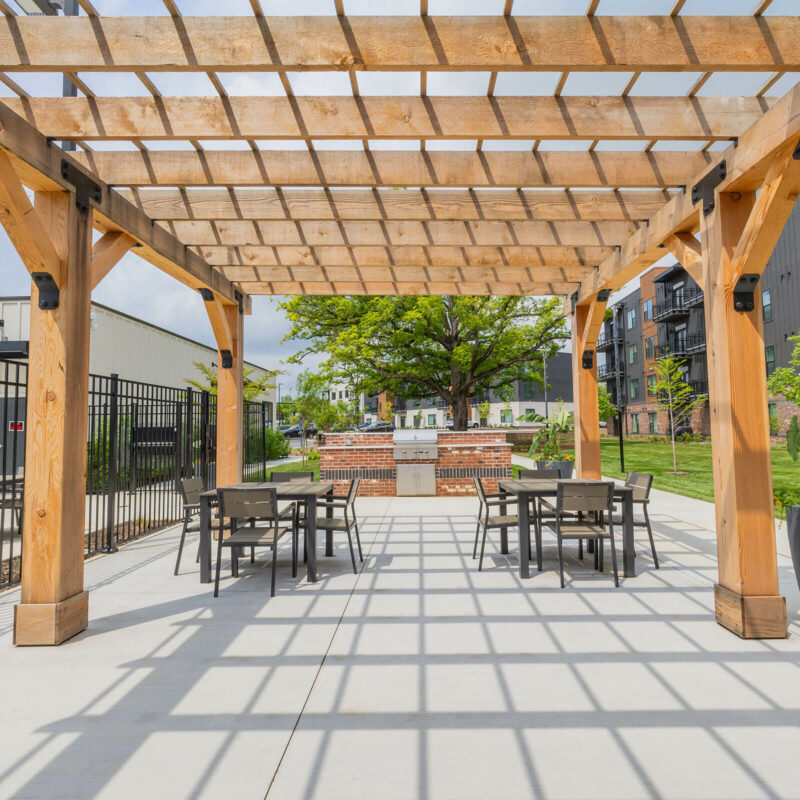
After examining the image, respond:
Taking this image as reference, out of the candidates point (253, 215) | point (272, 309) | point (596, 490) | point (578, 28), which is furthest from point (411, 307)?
point (578, 28)

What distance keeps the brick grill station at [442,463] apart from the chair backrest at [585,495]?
663 cm

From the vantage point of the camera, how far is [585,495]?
559cm

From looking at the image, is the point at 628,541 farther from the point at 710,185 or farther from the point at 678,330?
the point at 678,330

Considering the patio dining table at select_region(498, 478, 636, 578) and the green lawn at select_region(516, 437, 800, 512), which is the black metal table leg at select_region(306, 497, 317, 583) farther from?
the green lawn at select_region(516, 437, 800, 512)

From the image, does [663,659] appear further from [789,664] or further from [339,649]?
[339,649]

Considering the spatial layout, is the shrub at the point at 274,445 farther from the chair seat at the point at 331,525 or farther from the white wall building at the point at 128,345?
the chair seat at the point at 331,525

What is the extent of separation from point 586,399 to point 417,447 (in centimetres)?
447

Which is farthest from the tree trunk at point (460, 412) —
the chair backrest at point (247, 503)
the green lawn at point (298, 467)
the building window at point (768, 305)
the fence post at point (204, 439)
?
the building window at point (768, 305)

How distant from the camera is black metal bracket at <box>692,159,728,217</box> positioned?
14.4 ft

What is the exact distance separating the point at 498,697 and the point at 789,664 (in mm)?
1976

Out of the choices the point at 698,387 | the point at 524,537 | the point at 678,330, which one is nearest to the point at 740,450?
the point at 524,537

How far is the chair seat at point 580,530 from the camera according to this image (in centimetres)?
544

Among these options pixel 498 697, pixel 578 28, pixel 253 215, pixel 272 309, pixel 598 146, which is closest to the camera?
pixel 498 697

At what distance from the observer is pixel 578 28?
3539 mm
